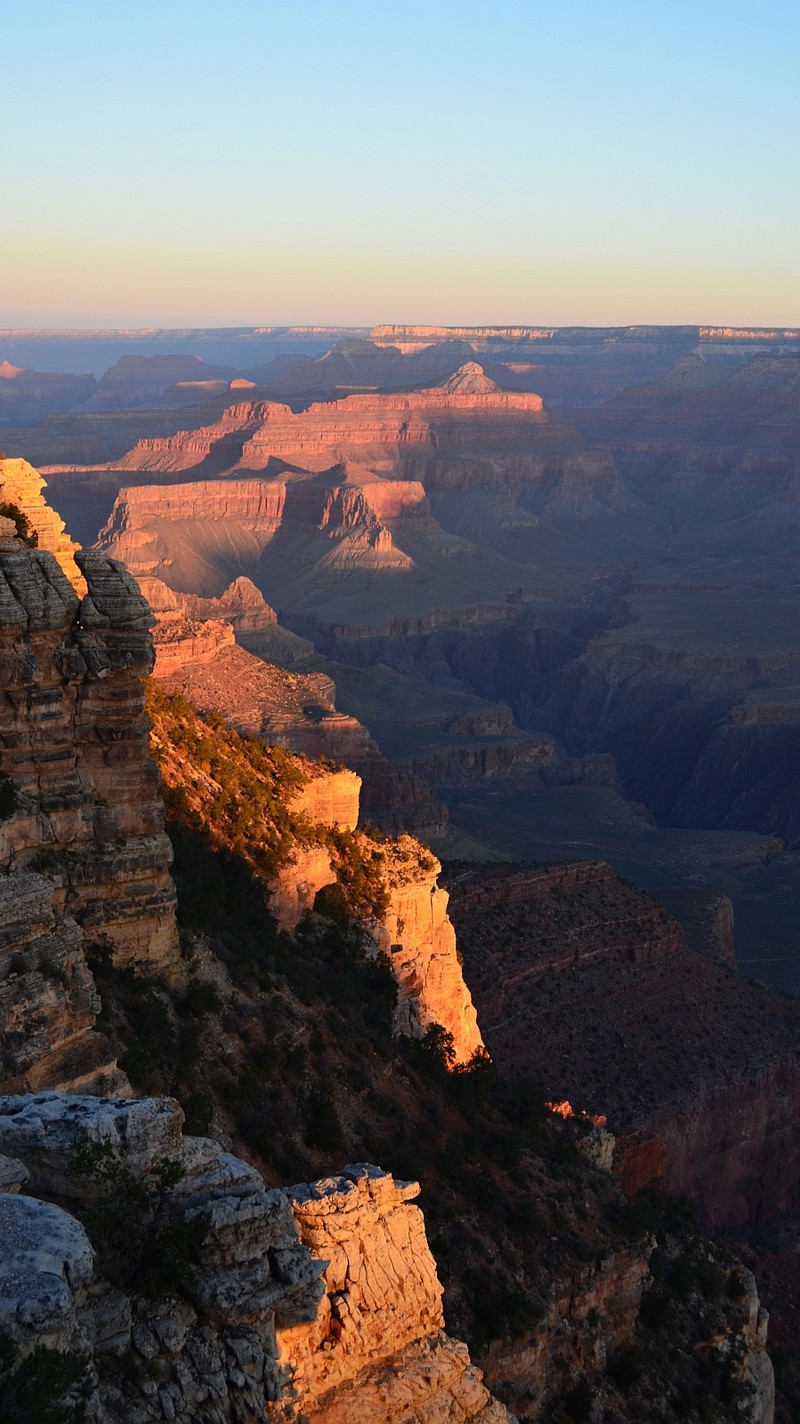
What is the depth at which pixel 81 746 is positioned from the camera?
61.3 feet

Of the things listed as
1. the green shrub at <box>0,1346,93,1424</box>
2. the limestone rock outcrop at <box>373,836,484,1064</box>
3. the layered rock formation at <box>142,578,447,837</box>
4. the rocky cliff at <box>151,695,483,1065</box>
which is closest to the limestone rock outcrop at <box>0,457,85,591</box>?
the rocky cliff at <box>151,695,483,1065</box>

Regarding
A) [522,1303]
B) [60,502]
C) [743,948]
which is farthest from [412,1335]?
[60,502]

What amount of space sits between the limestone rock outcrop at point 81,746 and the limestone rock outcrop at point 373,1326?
5.13 m

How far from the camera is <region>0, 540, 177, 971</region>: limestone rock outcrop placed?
18.0 meters

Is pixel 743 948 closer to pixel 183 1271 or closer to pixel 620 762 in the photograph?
pixel 183 1271

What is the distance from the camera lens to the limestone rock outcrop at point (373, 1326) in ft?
43.9

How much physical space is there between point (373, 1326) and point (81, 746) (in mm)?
7238

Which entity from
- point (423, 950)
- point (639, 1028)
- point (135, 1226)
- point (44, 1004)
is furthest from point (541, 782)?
point (135, 1226)

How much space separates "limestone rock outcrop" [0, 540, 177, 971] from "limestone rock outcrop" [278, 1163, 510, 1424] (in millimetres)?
5132

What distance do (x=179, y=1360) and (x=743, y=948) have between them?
2610 inches

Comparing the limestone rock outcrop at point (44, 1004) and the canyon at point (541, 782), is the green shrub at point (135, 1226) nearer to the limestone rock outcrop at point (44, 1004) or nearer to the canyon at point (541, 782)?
the canyon at point (541, 782)

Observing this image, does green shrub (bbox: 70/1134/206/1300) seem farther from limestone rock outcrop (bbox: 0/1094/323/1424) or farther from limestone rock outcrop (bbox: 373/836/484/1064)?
limestone rock outcrop (bbox: 373/836/484/1064)

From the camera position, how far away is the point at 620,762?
512 ft

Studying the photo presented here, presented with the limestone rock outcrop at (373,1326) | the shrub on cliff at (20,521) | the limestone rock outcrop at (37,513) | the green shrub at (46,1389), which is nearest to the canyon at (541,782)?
the limestone rock outcrop at (373,1326)
